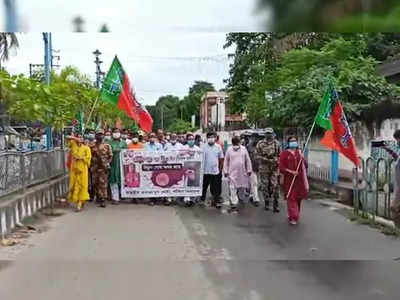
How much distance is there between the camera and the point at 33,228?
34.7 ft

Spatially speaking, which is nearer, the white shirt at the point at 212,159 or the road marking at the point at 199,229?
the road marking at the point at 199,229

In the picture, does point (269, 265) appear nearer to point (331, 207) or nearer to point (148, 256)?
point (148, 256)

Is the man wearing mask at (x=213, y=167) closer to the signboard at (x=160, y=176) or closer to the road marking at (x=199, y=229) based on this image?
the signboard at (x=160, y=176)

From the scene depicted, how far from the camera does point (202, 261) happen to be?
307 inches

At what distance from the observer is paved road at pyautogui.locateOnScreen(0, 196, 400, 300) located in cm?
639

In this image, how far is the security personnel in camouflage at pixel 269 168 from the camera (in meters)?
13.2

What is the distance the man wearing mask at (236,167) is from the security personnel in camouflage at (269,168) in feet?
1.03

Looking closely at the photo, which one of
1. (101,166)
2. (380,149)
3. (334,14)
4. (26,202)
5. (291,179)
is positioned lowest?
(26,202)

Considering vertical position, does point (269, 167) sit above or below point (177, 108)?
below

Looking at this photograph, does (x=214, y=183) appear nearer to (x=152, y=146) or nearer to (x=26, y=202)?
(x=152, y=146)

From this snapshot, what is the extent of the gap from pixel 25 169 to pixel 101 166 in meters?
2.20

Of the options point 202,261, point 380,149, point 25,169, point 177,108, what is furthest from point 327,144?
point 177,108

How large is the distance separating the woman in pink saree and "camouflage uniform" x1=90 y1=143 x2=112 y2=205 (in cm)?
401

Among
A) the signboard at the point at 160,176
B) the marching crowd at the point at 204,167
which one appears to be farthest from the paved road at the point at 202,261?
the signboard at the point at 160,176
